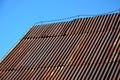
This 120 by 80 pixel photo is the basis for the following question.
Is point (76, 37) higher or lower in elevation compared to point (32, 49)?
higher

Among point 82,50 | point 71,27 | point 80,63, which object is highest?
point 71,27

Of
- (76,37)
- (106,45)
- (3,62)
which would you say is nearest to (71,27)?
(76,37)

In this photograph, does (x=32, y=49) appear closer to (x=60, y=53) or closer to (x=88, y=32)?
(x=60, y=53)

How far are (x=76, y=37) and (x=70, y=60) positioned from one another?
79.7 inches

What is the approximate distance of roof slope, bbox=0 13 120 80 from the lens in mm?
12352

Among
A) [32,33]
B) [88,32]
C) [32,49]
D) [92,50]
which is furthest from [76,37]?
[32,33]

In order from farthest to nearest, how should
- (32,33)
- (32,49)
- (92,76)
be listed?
(32,33) < (32,49) < (92,76)

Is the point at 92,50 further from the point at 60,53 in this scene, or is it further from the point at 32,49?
the point at 32,49

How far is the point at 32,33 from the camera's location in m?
18.0

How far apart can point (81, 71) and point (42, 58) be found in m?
3.17

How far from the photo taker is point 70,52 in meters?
14.2

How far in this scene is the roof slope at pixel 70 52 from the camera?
12352mm

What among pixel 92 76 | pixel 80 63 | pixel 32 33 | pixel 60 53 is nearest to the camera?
pixel 92 76

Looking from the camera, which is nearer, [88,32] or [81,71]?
[81,71]
